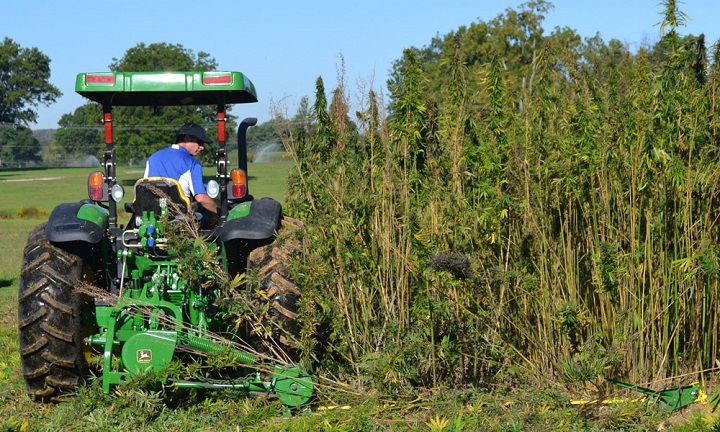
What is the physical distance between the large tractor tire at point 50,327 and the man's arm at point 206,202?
3.01 ft

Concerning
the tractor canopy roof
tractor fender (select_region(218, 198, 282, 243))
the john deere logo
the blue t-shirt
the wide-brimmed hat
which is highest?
the tractor canopy roof

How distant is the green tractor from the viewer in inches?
225

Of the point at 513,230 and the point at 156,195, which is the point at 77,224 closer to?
the point at 156,195

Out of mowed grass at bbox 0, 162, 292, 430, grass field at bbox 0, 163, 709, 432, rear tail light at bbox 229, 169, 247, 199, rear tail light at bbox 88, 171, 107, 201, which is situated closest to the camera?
grass field at bbox 0, 163, 709, 432

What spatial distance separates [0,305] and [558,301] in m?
6.74

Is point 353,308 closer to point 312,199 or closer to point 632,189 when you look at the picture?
point 312,199

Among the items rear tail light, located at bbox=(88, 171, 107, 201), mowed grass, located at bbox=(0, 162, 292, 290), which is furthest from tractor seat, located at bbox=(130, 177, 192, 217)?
mowed grass, located at bbox=(0, 162, 292, 290)

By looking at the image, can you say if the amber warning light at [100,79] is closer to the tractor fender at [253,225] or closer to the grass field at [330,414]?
the tractor fender at [253,225]

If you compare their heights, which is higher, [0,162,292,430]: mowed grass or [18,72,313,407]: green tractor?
[18,72,313,407]: green tractor

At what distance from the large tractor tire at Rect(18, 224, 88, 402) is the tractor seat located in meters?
0.61

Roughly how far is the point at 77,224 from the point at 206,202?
33.1 inches

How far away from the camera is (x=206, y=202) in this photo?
642cm

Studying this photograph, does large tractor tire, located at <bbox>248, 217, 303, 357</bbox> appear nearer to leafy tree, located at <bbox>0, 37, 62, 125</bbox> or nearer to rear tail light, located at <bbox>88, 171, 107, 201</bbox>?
rear tail light, located at <bbox>88, 171, 107, 201</bbox>

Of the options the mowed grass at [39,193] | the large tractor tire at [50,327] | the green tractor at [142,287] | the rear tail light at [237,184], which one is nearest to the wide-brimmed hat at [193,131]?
the green tractor at [142,287]
